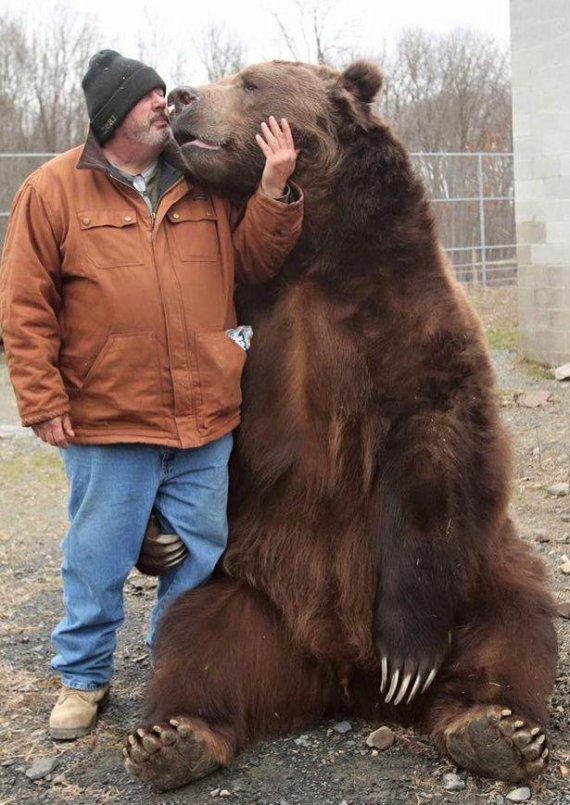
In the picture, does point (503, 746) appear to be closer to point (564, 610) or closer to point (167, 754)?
point (167, 754)

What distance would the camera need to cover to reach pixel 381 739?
316 centimetres

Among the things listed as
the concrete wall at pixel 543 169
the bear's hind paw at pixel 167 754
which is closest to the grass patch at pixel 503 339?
the concrete wall at pixel 543 169

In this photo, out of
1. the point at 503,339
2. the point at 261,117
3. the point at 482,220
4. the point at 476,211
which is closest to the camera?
the point at 261,117

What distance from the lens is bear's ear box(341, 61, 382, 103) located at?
11.6ft

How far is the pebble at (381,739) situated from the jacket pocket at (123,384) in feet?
4.05

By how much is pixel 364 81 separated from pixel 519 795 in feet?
7.87

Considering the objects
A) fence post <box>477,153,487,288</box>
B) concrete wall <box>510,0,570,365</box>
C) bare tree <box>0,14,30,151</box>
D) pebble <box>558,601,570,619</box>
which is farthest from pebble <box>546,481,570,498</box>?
bare tree <box>0,14,30,151</box>

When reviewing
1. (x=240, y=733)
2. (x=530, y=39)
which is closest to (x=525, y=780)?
(x=240, y=733)

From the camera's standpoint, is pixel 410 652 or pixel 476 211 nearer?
pixel 410 652

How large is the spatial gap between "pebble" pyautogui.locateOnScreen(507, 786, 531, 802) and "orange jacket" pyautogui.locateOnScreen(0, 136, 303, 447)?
1.37m

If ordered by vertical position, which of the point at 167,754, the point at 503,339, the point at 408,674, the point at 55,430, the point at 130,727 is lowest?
the point at 130,727

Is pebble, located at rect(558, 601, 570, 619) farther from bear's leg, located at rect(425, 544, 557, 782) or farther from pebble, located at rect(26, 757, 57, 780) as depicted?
pebble, located at rect(26, 757, 57, 780)

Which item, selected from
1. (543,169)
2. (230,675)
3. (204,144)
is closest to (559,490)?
(230,675)

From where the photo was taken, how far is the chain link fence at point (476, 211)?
18453mm
